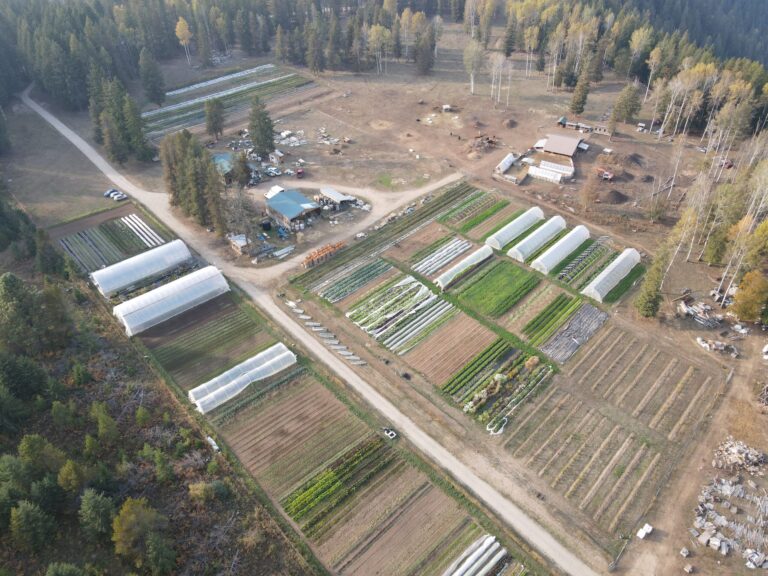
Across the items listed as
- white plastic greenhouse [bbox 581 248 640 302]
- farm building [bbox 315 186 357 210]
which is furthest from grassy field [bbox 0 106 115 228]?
white plastic greenhouse [bbox 581 248 640 302]

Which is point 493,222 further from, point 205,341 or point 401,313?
point 205,341

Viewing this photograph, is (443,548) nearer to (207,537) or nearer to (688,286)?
(207,537)

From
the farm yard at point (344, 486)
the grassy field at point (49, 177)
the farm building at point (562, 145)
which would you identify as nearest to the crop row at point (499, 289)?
the farm yard at point (344, 486)

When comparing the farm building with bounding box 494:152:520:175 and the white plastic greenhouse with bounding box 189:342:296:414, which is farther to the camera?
the farm building with bounding box 494:152:520:175

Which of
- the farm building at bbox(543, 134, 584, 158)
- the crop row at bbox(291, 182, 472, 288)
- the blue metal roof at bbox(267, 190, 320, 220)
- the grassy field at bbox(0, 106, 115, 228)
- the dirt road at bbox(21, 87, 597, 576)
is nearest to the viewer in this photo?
the dirt road at bbox(21, 87, 597, 576)

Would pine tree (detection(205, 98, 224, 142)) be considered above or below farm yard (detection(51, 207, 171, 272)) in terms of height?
above

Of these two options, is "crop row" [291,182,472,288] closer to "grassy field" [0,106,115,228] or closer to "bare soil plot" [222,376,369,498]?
"bare soil plot" [222,376,369,498]
